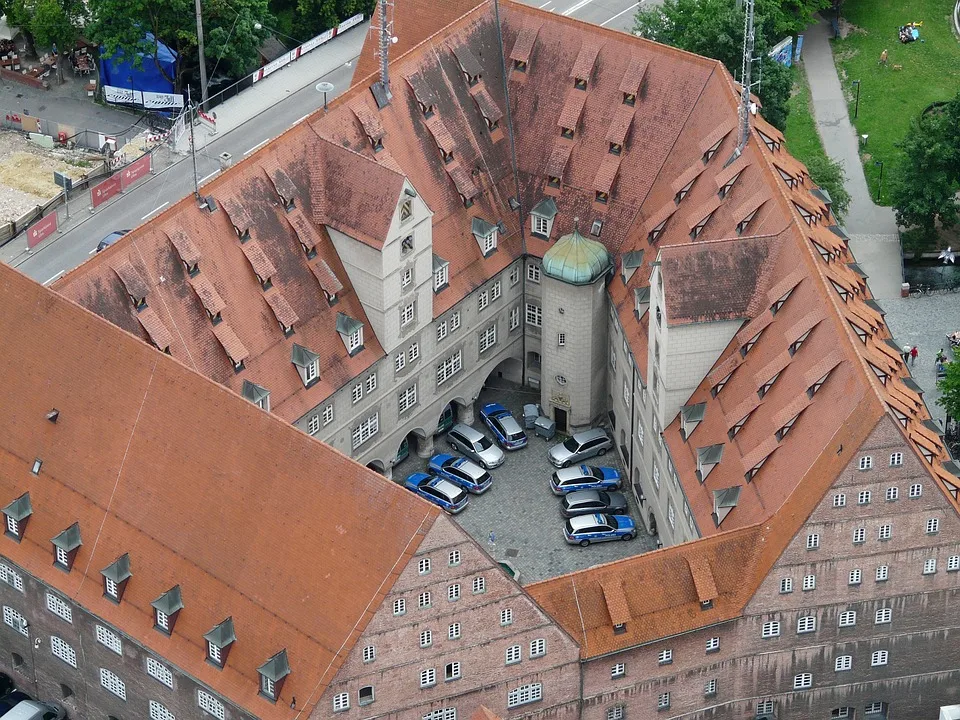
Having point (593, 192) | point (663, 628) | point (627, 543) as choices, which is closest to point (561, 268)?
point (593, 192)

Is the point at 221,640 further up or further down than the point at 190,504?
further down

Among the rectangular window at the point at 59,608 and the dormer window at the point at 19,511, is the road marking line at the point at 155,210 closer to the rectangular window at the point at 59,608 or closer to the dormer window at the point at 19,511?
the dormer window at the point at 19,511

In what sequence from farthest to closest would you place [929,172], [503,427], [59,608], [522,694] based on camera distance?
[929,172] < [503,427] < [59,608] < [522,694]

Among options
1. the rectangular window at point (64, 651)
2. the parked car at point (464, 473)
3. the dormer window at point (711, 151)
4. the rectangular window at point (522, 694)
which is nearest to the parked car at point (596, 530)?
the parked car at point (464, 473)

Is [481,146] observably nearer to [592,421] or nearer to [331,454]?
[592,421]

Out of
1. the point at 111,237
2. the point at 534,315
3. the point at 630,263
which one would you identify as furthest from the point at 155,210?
the point at 630,263

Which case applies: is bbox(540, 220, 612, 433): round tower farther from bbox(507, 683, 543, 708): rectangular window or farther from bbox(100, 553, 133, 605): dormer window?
bbox(100, 553, 133, 605): dormer window

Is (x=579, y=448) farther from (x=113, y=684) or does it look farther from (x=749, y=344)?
(x=113, y=684)
